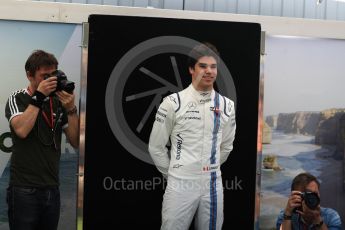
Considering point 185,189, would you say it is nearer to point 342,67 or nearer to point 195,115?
point 195,115

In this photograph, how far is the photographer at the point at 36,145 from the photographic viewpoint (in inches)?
116

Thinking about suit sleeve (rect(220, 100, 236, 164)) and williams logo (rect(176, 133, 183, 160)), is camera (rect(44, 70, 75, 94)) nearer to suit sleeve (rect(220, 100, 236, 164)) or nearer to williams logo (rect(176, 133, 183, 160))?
williams logo (rect(176, 133, 183, 160))

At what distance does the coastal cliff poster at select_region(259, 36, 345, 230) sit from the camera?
12.0ft

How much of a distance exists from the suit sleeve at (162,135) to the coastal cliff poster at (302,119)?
84 centimetres

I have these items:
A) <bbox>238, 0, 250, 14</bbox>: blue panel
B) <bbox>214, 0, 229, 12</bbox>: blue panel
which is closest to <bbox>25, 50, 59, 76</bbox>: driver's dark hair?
<bbox>214, 0, 229, 12</bbox>: blue panel

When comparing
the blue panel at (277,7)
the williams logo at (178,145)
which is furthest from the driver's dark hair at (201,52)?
the blue panel at (277,7)

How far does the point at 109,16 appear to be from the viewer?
127 inches

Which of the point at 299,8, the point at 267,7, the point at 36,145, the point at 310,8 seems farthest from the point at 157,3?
the point at 36,145

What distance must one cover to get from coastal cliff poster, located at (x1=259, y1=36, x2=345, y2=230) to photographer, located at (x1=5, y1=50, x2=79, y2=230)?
1495 millimetres

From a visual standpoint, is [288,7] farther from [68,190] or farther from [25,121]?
[25,121]

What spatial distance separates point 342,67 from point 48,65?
219 cm

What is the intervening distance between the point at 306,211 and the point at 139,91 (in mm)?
1476

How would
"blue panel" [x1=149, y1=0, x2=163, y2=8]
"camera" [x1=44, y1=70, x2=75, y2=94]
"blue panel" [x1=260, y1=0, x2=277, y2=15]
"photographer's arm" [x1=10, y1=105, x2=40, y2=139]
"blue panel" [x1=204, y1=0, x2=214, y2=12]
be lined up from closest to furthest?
"photographer's arm" [x1=10, y1=105, x2=40, y2=139] < "camera" [x1=44, y1=70, x2=75, y2=94] < "blue panel" [x1=149, y1=0, x2=163, y2=8] < "blue panel" [x1=204, y1=0, x2=214, y2=12] < "blue panel" [x1=260, y1=0, x2=277, y2=15]

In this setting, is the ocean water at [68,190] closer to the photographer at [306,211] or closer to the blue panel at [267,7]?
the photographer at [306,211]
